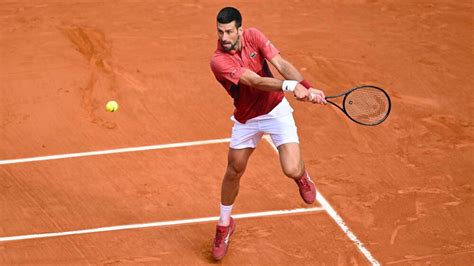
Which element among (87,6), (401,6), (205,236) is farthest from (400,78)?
(87,6)

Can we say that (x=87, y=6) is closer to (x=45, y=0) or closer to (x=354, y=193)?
(x=45, y=0)

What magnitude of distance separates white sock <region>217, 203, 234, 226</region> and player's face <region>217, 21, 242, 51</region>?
1796mm

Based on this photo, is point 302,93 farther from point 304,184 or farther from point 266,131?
point 304,184

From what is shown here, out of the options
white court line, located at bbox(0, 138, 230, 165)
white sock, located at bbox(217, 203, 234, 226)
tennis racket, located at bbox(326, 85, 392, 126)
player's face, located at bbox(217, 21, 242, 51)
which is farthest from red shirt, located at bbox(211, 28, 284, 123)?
white court line, located at bbox(0, 138, 230, 165)

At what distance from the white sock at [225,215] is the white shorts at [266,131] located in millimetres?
728

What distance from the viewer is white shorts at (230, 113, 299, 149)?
8727mm

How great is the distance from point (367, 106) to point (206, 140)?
10.6 ft

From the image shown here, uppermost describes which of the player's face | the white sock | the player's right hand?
the player's face

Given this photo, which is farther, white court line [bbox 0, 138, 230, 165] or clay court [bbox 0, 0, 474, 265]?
white court line [bbox 0, 138, 230, 165]

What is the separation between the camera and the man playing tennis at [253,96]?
8.20m

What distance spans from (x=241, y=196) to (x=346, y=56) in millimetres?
4136

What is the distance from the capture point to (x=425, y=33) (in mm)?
14523

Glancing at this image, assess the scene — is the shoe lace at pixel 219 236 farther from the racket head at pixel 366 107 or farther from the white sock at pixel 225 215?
the racket head at pixel 366 107

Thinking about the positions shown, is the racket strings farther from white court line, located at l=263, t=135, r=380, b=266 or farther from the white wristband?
white court line, located at l=263, t=135, r=380, b=266
